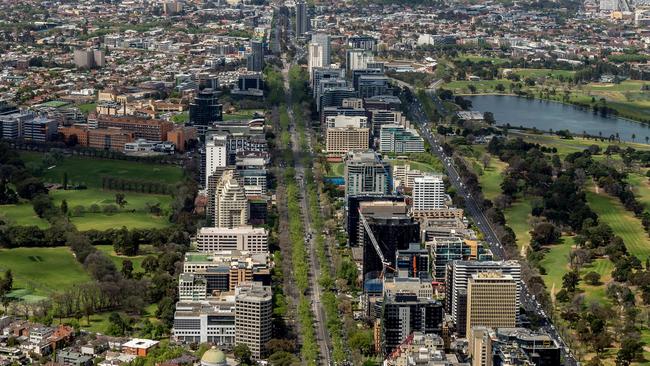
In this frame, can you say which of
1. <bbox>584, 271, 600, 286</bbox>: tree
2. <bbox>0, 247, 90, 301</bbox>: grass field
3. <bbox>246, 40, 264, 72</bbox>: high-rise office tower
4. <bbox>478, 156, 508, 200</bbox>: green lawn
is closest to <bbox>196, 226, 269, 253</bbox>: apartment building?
<bbox>0, 247, 90, 301</bbox>: grass field

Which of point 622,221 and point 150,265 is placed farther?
point 622,221

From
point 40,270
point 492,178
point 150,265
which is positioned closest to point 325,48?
point 492,178

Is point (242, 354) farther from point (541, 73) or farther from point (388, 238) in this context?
point (541, 73)

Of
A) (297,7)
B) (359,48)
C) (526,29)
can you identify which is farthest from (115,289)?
(526,29)

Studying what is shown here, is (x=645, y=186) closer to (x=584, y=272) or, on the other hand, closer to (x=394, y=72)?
(x=584, y=272)

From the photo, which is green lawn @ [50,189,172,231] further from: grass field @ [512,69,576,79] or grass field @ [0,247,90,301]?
grass field @ [512,69,576,79]
